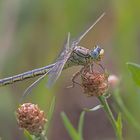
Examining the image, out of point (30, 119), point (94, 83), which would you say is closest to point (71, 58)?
point (94, 83)

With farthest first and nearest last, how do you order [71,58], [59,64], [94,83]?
[71,58] → [59,64] → [94,83]

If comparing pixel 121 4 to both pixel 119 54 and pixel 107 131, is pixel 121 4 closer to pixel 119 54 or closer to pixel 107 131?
pixel 119 54

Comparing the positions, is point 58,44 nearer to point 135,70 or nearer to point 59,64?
point 59,64

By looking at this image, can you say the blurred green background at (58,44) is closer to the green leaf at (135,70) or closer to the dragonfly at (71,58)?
the dragonfly at (71,58)

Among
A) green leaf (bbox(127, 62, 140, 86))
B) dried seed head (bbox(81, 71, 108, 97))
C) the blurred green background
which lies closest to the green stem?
dried seed head (bbox(81, 71, 108, 97))

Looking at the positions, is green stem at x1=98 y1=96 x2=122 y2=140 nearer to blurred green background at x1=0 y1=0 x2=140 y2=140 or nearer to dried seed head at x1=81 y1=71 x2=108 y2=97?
dried seed head at x1=81 y1=71 x2=108 y2=97

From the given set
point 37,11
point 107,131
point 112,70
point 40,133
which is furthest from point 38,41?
point 40,133

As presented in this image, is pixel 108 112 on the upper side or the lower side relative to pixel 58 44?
lower
